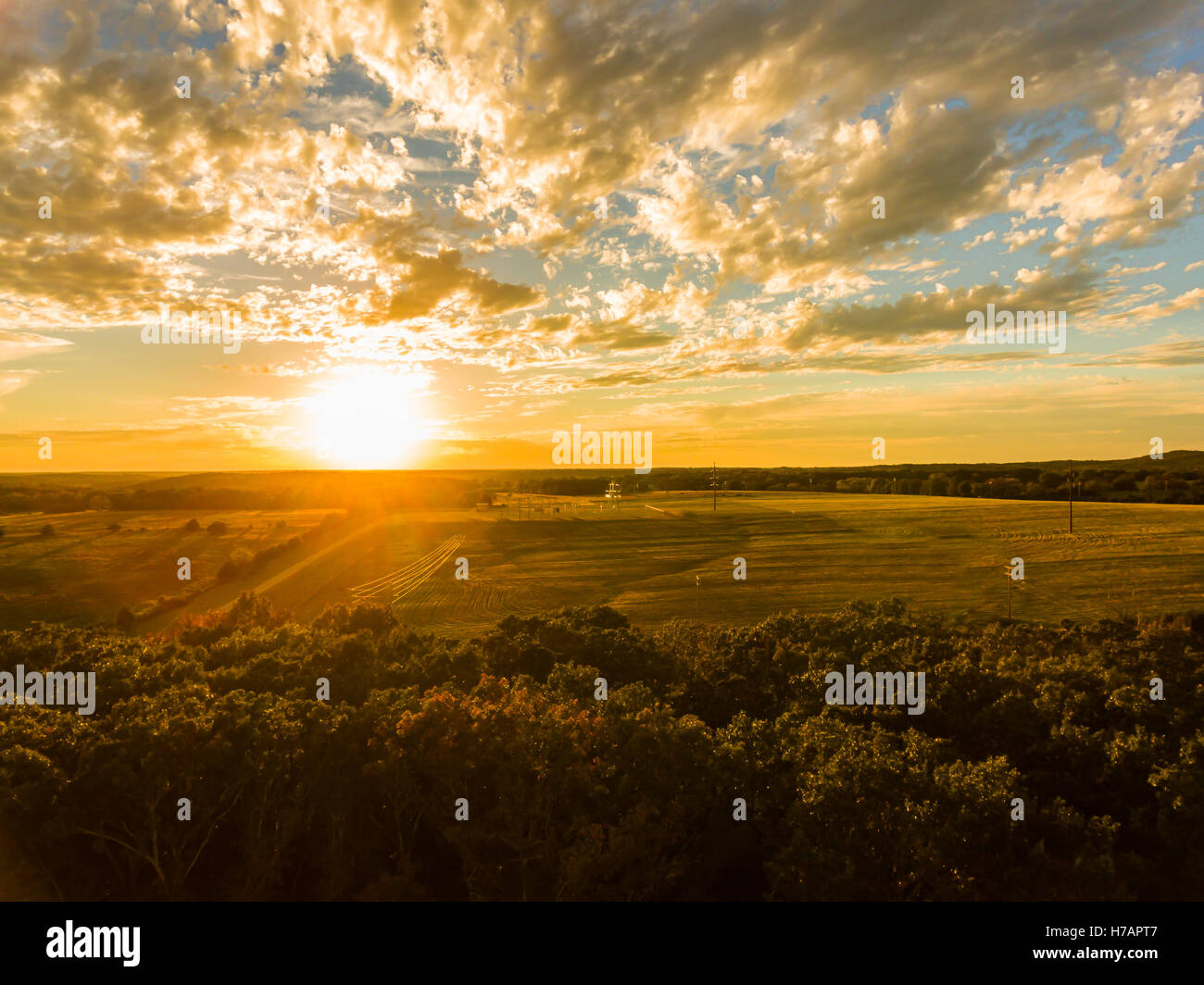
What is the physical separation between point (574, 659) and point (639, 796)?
40.0 ft

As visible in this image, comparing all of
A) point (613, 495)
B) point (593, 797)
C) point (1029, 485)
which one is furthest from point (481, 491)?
point (593, 797)

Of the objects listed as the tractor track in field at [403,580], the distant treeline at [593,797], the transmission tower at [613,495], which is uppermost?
the transmission tower at [613,495]

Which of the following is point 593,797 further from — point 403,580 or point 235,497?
point 235,497

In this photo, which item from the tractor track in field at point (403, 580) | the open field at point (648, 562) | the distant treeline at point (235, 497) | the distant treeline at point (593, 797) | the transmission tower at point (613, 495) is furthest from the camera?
the transmission tower at point (613, 495)

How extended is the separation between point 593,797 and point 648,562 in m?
81.3

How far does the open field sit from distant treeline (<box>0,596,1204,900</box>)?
37.3 metres

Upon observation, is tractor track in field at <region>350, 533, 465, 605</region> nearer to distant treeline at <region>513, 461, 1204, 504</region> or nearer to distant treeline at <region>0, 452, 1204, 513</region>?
distant treeline at <region>0, 452, 1204, 513</region>

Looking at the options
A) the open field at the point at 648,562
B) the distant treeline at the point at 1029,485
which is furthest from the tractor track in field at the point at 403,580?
the distant treeline at the point at 1029,485

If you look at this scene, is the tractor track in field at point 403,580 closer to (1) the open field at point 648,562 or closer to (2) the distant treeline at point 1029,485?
(1) the open field at point 648,562

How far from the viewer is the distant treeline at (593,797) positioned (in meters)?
14.2

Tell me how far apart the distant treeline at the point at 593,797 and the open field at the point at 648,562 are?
122ft

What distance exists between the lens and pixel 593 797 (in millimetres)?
15656
